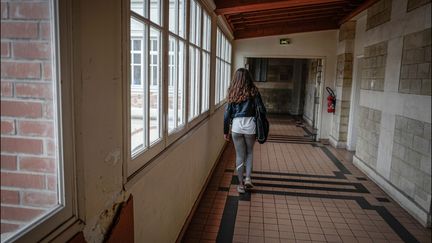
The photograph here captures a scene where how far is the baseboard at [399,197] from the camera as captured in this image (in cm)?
317

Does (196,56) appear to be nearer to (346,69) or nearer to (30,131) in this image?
(30,131)

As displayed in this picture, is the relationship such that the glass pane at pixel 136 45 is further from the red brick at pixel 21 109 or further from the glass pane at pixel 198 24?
the glass pane at pixel 198 24

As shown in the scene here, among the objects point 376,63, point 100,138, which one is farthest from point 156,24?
point 376,63

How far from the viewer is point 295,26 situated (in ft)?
24.1

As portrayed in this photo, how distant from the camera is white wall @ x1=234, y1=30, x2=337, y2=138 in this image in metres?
7.32

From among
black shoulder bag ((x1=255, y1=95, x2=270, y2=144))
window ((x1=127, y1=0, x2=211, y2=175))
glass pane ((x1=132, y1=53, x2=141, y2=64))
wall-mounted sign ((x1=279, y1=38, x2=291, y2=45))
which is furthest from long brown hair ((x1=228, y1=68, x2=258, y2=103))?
wall-mounted sign ((x1=279, y1=38, x2=291, y2=45))

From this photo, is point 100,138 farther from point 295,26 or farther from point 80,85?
point 295,26

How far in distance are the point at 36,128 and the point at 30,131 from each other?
0.02 m

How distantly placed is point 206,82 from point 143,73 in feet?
7.73

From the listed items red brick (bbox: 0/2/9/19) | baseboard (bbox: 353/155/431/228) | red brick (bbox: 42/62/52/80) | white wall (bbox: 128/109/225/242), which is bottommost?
baseboard (bbox: 353/155/431/228)

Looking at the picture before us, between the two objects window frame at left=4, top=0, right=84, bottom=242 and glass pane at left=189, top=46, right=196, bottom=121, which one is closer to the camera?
window frame at left=4, top=0, right=84, bottom=242

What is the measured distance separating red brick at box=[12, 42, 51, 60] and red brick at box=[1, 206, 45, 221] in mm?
444

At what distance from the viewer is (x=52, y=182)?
3.49ft

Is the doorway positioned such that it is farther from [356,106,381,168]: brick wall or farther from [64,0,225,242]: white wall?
[64,0,225,242]: white wall
